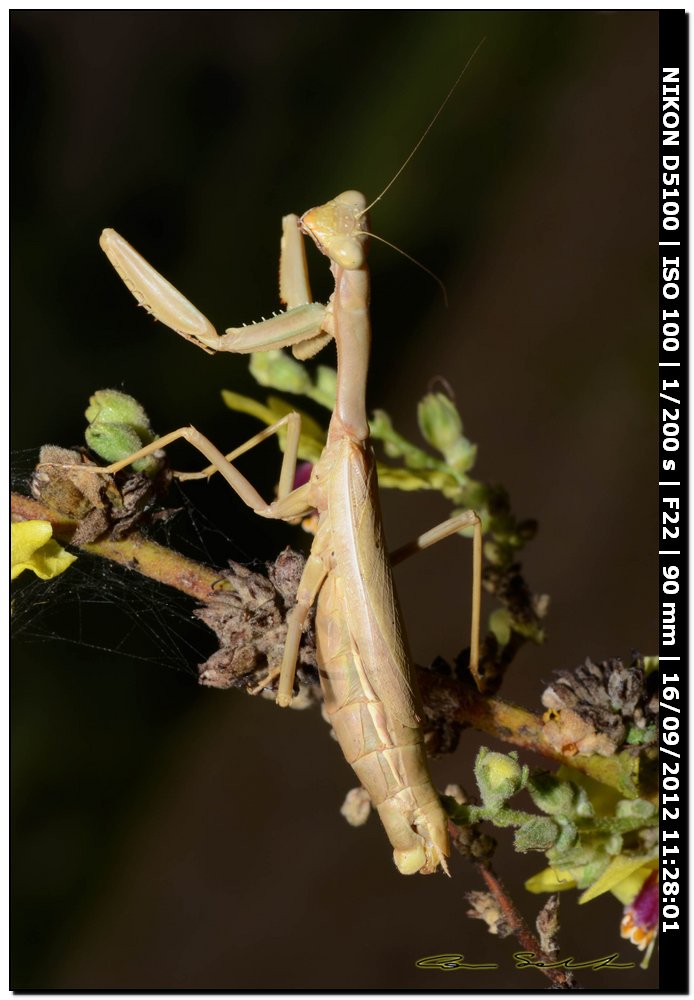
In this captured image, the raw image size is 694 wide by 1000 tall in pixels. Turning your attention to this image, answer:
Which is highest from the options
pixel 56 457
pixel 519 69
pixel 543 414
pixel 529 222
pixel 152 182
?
pixel 519 69

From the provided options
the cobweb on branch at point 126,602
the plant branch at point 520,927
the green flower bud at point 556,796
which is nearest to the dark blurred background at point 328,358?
the cobweb on branch at point 126,602

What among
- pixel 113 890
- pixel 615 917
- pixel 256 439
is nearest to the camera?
pixel 256 439

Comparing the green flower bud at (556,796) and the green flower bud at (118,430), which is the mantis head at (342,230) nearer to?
the green flower bud at (118,430)

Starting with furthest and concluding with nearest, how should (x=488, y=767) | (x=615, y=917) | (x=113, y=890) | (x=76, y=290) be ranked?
(x=113, y=890)
(x=615, y=917)
(x=76, y=290)
(x=488, y=767)

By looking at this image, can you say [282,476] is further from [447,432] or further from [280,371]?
[447,432]

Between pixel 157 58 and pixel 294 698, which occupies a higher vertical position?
pixel 157 58

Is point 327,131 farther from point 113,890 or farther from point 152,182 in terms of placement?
point 113,890

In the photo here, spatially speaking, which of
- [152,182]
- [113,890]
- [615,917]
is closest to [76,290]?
[152,182]

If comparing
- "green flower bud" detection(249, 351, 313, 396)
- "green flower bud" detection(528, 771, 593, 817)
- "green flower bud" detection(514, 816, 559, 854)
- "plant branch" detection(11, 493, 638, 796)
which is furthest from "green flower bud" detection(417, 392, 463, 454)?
"green flower bud" detection(514, 816, 559, 854)
